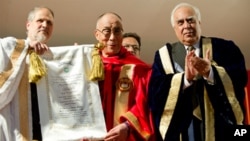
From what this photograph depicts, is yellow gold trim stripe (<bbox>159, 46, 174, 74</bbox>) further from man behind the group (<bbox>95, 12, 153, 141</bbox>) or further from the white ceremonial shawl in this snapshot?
the white ceremonial shawl

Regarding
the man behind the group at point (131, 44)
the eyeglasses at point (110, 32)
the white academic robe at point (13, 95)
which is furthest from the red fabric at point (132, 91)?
the man behind the group at point (131, 44)

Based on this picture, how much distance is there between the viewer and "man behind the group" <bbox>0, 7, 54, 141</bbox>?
2.79 m

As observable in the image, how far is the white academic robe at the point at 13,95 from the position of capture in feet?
9.15

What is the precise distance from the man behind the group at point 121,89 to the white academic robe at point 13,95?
1.48 feet

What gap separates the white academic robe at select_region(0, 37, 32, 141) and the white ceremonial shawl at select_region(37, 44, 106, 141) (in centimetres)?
9

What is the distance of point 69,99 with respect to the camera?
290 cm

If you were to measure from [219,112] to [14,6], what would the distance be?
2620mm

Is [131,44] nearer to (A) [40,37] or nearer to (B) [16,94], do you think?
(A) [40,37]

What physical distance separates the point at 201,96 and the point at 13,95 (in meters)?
1.04

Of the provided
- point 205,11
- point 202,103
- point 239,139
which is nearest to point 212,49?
point 202,103

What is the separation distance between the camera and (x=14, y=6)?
15.7 ft

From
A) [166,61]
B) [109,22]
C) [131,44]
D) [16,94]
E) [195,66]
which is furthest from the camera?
[131,44]

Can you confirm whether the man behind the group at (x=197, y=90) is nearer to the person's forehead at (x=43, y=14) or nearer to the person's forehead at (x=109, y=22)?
the person's forehead at (x=109, y=22)

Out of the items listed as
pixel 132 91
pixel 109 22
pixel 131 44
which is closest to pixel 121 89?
pixel 132 91
